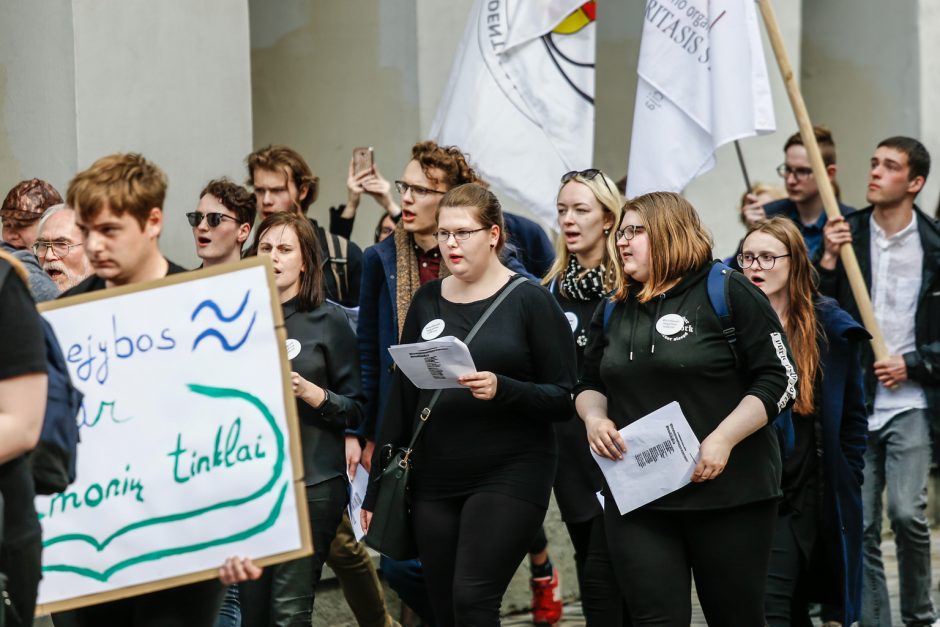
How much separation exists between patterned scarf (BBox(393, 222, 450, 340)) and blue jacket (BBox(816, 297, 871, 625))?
157 cm

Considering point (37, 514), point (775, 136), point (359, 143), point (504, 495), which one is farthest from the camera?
point (775, 136)

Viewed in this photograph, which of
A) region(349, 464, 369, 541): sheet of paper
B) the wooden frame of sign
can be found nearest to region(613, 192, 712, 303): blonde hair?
the wooden frame of sign

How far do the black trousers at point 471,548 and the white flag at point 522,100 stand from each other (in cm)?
272

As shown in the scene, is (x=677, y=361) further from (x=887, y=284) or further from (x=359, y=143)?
(x=359, y=143)

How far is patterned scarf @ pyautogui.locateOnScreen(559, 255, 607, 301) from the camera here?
689 cm

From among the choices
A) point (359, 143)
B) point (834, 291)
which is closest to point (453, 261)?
point (834, 291)

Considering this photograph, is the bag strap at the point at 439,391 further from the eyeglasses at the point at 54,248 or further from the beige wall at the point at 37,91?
the beige wall at the point at 37,91

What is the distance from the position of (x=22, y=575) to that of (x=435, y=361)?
1.96 meters

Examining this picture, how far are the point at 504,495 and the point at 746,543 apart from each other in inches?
34.4

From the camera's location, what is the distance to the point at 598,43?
11.4m

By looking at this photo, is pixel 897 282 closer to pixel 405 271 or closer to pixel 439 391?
pixel 405 271

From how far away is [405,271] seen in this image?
6781 mm

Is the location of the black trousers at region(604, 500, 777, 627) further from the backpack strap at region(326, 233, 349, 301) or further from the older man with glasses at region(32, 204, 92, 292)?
the backpack strap at region(326, 233, 349, 301)

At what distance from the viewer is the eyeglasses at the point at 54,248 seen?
6.16m
